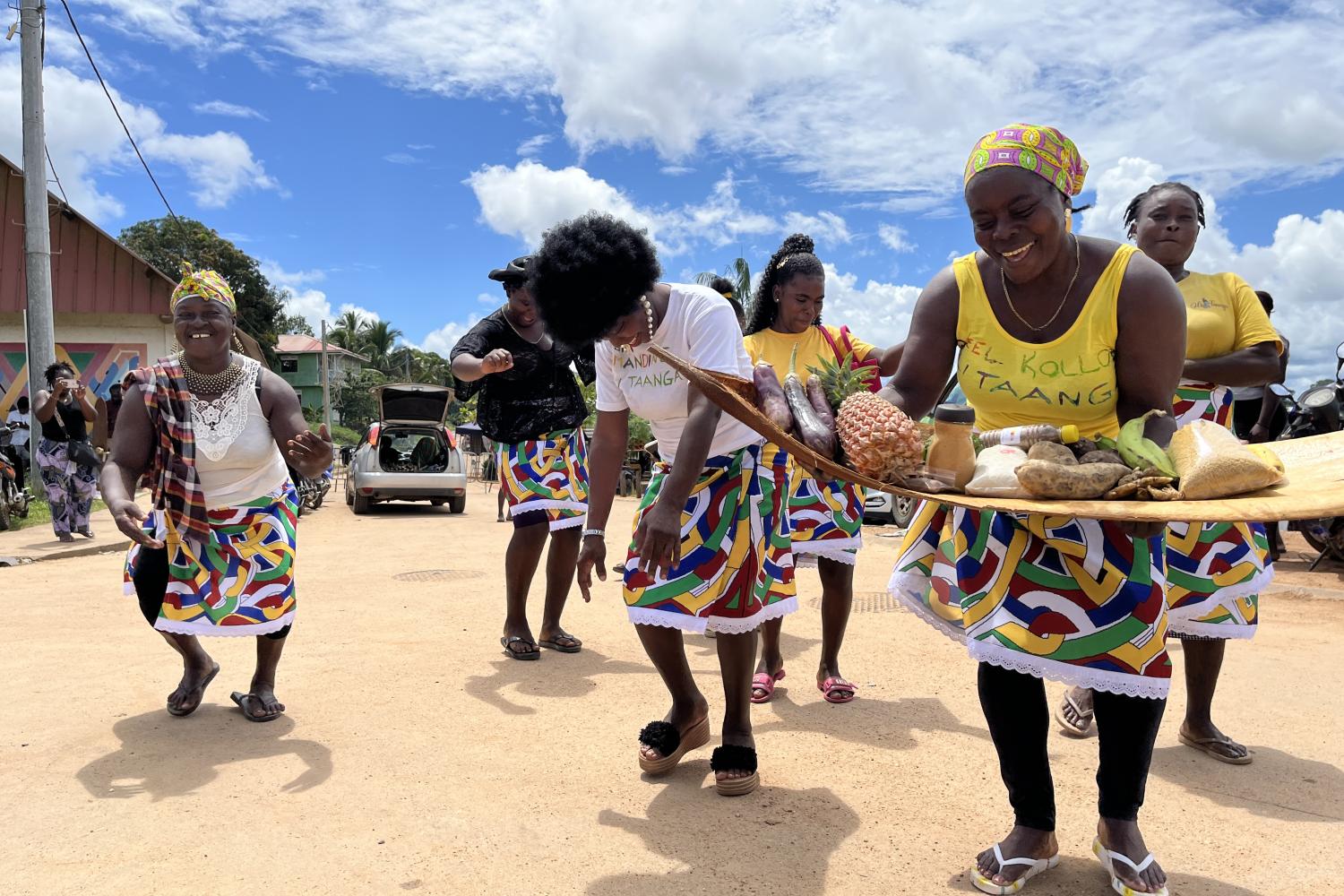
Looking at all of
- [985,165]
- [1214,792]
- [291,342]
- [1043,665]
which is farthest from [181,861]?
[291,342]

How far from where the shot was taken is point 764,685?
170 inches

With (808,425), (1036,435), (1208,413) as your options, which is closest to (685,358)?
(808,425)

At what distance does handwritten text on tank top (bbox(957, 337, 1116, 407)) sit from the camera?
2.36 metres

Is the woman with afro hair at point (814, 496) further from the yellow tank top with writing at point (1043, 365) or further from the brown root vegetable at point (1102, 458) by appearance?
the brown root vegetable at point (1102, 458)

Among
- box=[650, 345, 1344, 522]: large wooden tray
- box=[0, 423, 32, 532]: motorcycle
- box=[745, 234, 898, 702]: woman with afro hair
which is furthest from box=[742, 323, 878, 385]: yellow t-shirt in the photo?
box=[0, 423, 32, 532]: motorcycle

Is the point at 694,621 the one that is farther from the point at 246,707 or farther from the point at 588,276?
the point at 246,707

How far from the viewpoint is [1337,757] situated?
3.53 meters

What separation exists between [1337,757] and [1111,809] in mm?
1832

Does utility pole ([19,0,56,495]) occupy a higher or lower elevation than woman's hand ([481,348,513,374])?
higher

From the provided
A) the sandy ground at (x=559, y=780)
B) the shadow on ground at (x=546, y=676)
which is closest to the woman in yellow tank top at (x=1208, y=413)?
the sandy ground at (x=559, y=780)

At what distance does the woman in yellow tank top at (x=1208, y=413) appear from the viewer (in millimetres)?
3184

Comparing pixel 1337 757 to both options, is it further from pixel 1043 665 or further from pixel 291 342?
pixel 291 342

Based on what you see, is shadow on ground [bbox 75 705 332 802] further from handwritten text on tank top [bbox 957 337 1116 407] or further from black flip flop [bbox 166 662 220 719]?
handwritten text on tank top [bbox 957 337 1116 407]

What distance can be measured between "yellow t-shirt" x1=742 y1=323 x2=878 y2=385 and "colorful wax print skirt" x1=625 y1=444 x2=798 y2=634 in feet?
4.30
